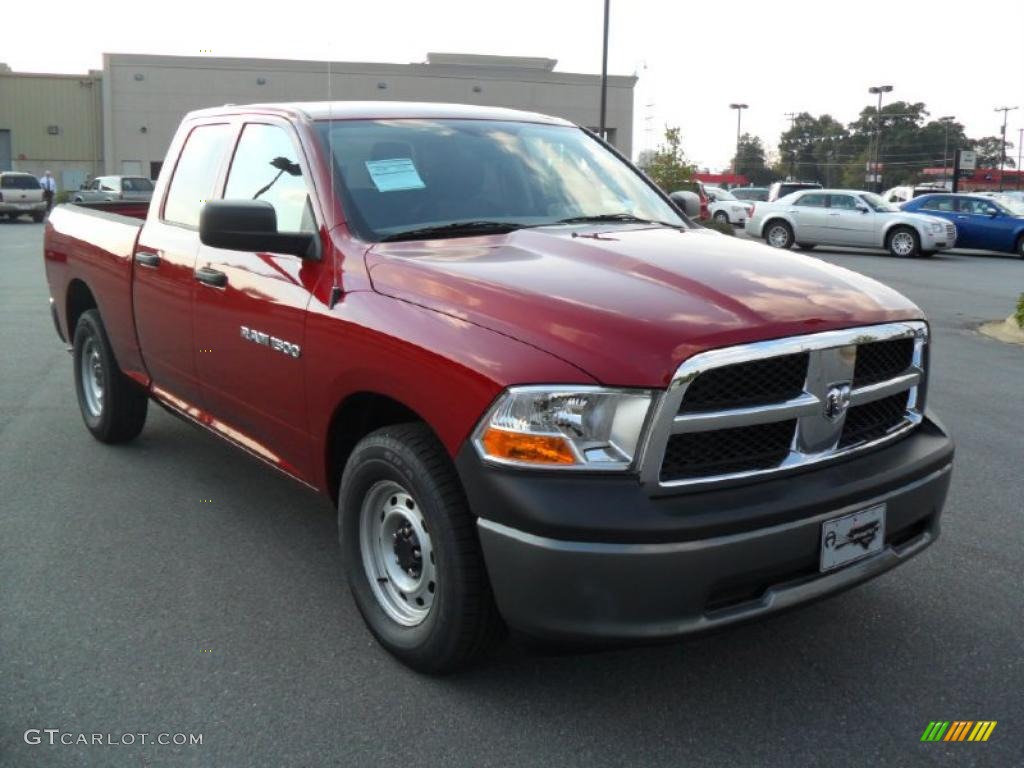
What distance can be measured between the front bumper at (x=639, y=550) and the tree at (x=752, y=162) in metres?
112

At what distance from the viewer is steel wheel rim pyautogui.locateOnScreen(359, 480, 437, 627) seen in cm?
338

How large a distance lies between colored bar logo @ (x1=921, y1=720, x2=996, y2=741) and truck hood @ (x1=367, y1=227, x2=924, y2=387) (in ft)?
4.04

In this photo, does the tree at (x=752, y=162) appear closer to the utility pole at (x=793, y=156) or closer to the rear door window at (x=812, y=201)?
the utility pole at (x=793, y=156)

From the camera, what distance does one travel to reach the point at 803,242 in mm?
25234

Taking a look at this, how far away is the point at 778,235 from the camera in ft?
83.9

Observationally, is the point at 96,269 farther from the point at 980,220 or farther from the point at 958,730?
the point at 980,220

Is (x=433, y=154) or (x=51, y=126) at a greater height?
(x=51, y=126)

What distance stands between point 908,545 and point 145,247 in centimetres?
380

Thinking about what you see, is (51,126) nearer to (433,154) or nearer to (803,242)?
(803,242)

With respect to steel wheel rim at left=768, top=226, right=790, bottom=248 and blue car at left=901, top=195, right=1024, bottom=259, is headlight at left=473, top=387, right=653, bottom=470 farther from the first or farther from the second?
blue car at left=901, top=195, right=1024, bottom=259

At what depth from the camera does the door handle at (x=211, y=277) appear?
4.36 metres

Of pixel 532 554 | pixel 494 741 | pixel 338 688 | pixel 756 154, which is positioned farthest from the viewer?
pixel 756 154

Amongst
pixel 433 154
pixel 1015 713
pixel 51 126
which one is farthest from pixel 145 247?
pixel 51 126

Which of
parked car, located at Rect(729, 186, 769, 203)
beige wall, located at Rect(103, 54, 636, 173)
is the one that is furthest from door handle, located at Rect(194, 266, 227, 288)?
beige wall, located at Rect(103, 54, 636, 173)
